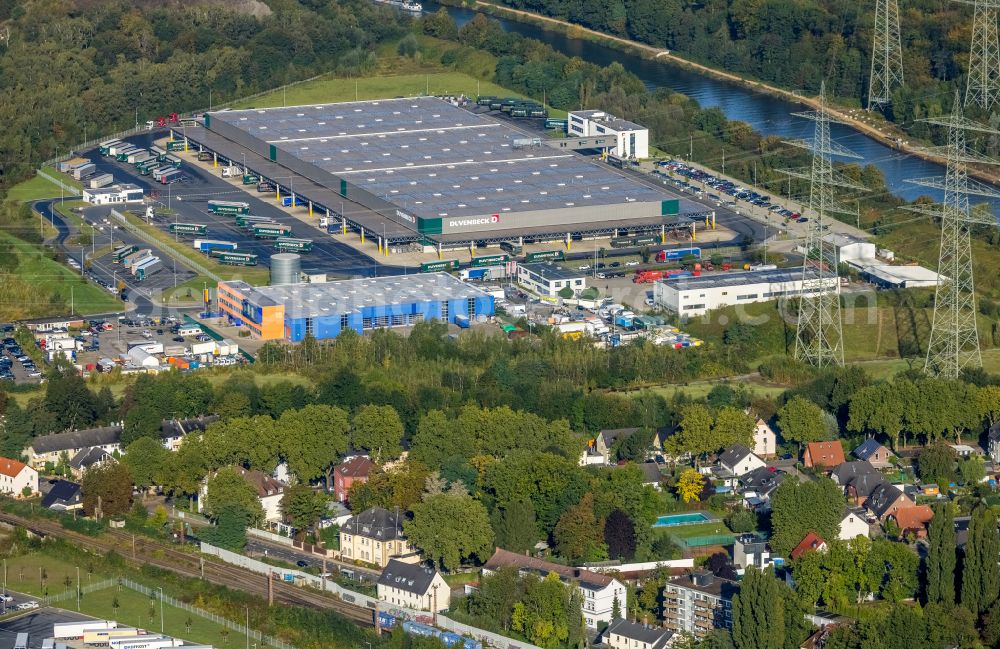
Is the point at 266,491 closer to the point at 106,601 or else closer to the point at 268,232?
the point at 106,601

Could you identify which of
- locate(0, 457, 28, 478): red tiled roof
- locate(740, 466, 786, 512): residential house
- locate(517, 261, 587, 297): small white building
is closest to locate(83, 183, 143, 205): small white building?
locate(517, 261, 587, 297): small white building

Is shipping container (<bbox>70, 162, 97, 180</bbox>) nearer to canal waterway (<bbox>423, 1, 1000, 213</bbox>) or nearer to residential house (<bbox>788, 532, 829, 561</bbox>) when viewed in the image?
canal waterway (<bbox>423, 1, 1000, 213</bbox>)

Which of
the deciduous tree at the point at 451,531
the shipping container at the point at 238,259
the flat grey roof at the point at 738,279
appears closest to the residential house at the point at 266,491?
the deciduous tree at the point at 451,531

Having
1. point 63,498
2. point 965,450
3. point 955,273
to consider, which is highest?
point 955,273

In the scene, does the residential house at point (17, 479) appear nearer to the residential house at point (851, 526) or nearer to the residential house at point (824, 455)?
the residential house at point (824, 455)

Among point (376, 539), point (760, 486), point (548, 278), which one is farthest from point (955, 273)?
point (376, 539)

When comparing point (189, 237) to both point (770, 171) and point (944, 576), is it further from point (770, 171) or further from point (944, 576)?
point (944, 576)

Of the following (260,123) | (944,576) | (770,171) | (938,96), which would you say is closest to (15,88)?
(260,123)
